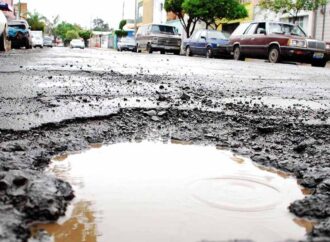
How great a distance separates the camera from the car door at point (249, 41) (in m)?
16.6

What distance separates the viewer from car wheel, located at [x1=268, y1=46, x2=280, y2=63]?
51.0 ft

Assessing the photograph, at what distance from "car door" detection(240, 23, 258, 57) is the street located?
11578mm

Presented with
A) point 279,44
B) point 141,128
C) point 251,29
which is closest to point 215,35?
point 251,29

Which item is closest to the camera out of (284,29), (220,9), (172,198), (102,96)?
(172,198)

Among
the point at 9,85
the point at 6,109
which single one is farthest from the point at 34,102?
the point at 9,85

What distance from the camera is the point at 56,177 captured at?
1963 mm

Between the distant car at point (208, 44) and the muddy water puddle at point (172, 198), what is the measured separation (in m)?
17.8

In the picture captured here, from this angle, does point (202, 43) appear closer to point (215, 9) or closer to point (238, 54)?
point (238, 54)

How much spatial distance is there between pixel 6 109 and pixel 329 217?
8.57 ft

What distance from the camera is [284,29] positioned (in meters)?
16.3

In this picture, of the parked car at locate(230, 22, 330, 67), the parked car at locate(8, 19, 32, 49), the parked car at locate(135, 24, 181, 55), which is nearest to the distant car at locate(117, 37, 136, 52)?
the parked car at locate(135, 24, 181, 55)

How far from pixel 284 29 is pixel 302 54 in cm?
150

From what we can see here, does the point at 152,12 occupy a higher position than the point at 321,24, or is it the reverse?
the point at 152,12

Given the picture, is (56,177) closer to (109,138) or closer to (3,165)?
(3,165)
